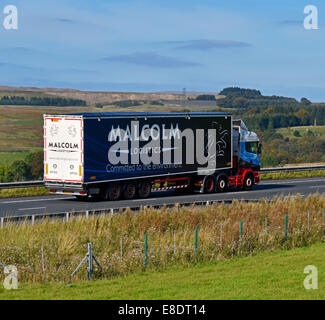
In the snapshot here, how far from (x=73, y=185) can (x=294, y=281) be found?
51.1ft

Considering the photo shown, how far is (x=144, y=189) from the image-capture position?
3375 centimetres

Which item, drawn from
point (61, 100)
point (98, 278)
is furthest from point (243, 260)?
point (61, 100)

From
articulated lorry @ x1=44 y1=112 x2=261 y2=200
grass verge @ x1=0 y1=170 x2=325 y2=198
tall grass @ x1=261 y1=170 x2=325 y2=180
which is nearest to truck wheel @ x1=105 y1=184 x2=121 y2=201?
articulated lorry @ x1=44 y1=112 x2=261 y2=200

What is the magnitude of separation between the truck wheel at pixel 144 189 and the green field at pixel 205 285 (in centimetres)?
1360

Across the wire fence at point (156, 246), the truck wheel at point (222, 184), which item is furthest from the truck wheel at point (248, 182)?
the wire fence at point (156, 246)

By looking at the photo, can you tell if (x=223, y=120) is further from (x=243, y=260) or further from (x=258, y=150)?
(x=243, y=260)

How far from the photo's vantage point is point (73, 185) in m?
31.0

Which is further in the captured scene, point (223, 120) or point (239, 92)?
point (239, 92)

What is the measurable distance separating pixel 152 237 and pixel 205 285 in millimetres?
6123

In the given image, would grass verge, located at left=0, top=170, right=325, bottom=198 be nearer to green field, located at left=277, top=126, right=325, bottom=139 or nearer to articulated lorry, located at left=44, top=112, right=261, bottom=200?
articulated lorry, located at left=44, top=112, right=261, bottom=200

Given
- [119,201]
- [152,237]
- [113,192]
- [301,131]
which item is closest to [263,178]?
[119,201]

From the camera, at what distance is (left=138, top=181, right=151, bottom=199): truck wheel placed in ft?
110

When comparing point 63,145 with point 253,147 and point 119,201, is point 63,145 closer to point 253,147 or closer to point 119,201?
point 119,201

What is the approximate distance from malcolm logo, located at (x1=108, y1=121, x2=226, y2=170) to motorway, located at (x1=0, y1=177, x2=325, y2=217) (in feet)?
5.64
